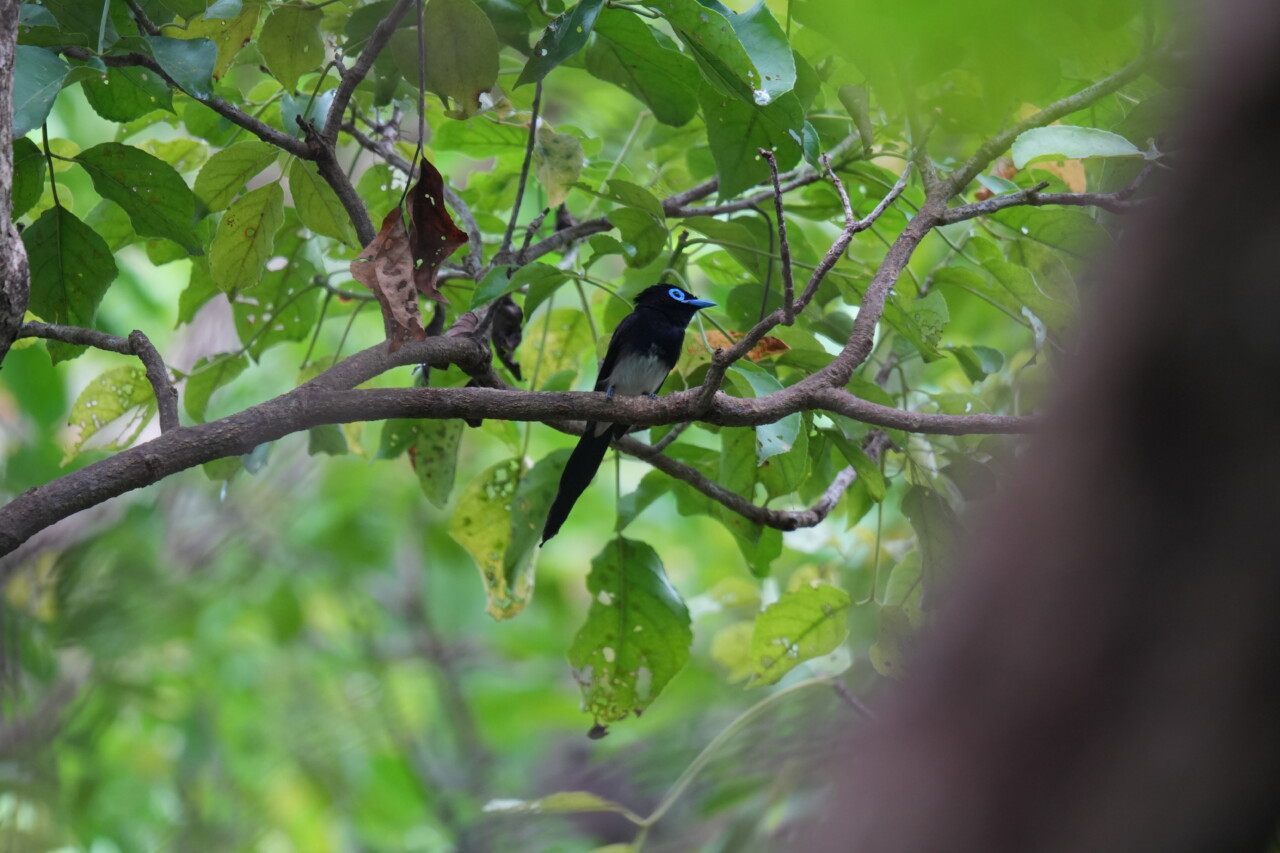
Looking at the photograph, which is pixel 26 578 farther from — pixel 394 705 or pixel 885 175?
pixel 885 175

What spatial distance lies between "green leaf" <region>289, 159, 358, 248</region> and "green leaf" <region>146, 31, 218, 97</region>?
1.77 ft

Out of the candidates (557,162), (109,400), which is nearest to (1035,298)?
(557,162)

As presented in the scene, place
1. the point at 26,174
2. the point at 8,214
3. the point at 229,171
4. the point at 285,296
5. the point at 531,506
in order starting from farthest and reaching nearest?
the point at 285,296, the point at 531,506, the point at 229,171, the point at 26,174, the point at 8,214

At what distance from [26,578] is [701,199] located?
9.42 feet

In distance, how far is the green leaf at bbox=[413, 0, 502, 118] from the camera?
226 centimetres

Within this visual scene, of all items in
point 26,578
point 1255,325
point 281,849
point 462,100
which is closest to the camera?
point 1255,325

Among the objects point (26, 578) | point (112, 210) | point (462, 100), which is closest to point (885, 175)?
point (462, 100)

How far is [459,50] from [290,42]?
38 cm

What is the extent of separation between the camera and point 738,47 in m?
2.11

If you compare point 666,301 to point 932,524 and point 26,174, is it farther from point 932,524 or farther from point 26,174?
point 26,174

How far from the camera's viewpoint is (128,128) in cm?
287

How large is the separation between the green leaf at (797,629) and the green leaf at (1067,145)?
4.44 ft

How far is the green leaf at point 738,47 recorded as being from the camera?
2.11 metres

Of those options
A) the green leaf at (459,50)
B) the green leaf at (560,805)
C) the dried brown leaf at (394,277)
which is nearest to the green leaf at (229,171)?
the green leaf at (459,50)
